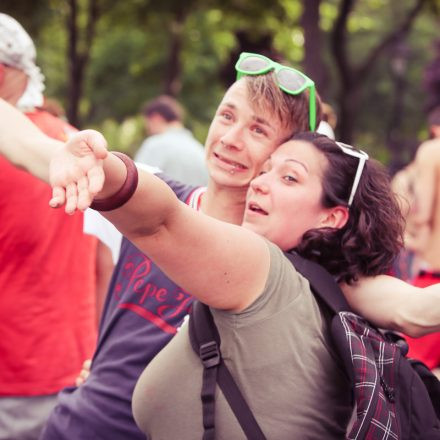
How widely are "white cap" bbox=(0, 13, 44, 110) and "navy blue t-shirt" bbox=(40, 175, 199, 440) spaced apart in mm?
1187

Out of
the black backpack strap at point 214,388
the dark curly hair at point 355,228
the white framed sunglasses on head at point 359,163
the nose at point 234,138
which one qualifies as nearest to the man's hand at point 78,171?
the black backpack strap at point 214,388

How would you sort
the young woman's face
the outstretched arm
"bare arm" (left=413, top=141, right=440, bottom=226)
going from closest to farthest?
the outstretched arm < the young woman's face < "bare arm" (left=413, top=141, right=440, bottom=226)

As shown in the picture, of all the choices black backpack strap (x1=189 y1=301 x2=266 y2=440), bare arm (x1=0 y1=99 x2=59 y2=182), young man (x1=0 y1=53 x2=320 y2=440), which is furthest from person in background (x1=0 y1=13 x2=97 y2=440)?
black backpack strap (x1=189 y1=301 x2=266 y2=440)

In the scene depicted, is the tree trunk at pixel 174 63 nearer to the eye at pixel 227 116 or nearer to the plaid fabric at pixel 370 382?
the eye at pixel 227 116

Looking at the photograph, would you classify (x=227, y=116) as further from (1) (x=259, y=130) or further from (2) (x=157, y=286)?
(2) (x=157, y=286)

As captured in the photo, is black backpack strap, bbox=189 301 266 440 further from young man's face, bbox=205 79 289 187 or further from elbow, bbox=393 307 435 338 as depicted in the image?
young man's face, bbox=205 79 289 187

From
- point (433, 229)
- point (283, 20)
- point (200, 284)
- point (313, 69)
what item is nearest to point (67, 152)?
point (200, 284)

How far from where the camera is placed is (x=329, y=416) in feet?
7.25

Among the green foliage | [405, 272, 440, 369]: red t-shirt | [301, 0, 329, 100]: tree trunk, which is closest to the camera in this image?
[405, 272, 440, 369]: red t-shirt

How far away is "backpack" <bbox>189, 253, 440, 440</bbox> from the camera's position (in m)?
2.08

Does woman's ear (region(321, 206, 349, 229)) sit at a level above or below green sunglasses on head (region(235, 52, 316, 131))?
below

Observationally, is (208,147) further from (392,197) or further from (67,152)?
(67,152)

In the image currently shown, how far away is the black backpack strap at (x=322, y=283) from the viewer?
2.21 m

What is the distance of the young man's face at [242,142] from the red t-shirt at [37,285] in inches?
39.4
